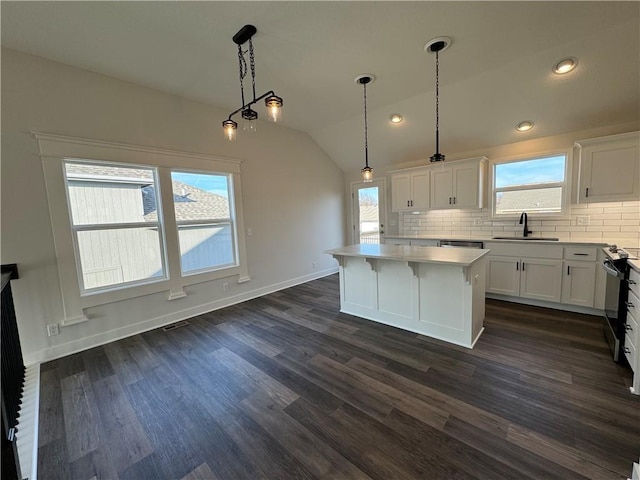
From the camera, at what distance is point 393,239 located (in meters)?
5.07

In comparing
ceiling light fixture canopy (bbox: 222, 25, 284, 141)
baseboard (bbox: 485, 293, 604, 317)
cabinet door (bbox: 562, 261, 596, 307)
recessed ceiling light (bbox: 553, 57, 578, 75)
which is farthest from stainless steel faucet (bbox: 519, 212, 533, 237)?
ceiling light fixture canopy (bbox: 222, 25, 284, 141)

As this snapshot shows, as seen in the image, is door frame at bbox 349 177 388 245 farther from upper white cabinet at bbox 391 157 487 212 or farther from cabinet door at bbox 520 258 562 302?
cabinet door at bbox 520 258 562 302

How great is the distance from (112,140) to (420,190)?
4.56m

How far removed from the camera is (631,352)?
211 centimetres

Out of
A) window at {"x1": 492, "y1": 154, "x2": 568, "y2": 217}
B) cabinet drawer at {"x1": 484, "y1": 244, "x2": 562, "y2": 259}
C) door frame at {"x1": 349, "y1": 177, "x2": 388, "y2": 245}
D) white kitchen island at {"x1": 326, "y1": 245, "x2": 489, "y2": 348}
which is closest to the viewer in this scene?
white kitchen island at {"x1": 326, "y1": 245, "x2": 489, "y2": 348}

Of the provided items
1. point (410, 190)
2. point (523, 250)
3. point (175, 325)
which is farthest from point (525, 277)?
point (175, 325)

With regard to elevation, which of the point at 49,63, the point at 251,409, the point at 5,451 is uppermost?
the point at 49,63

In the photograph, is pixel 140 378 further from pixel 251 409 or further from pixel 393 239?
pixel 393 239

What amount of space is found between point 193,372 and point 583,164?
508cm

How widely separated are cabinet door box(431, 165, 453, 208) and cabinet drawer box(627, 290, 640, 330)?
252 cm

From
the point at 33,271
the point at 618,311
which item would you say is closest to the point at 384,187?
the point at 618,311

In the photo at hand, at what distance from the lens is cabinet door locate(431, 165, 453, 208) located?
14.7ft

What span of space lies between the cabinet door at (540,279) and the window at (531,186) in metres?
0.89

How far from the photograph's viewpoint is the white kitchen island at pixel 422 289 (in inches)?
105
